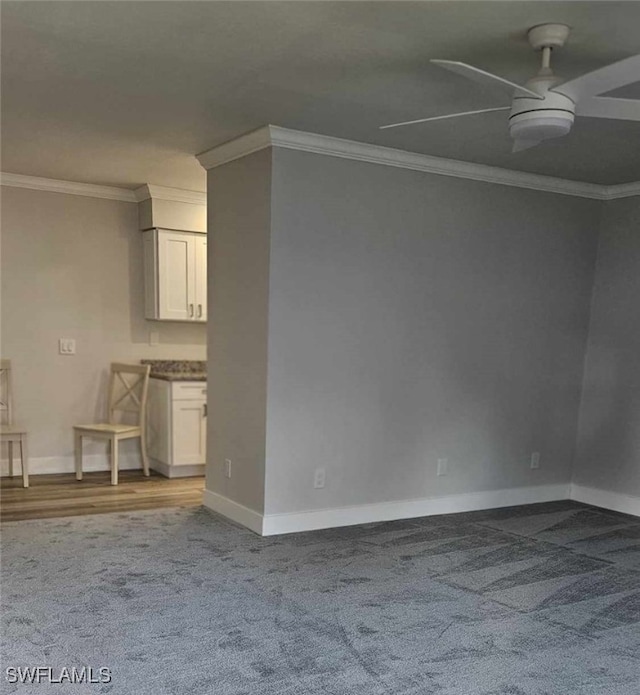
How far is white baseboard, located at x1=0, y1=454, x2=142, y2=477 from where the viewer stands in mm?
5234

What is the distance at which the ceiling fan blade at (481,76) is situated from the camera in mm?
2146

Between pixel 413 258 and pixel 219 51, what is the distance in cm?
204

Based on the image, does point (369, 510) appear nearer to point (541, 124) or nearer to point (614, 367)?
point (614, 367)

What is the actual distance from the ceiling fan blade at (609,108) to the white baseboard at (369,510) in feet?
8.72

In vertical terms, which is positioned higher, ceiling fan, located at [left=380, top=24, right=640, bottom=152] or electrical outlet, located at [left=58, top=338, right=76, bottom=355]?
ceiling fan, located at [left=380, top=24, right=640, bottom=152]

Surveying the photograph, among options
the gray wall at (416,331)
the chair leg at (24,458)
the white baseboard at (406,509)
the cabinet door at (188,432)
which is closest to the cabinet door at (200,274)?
the cabinet door at (188,432)

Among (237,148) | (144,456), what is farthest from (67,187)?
(144,456)

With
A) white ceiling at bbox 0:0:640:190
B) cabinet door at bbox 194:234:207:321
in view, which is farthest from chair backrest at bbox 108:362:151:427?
white ceiling at bbox 0:0:640:190

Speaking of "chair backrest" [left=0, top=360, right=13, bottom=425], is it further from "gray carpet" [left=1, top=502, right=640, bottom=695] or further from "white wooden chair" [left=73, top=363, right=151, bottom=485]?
"gray carpet" [left=1, top=502, right=640, bottom=695]

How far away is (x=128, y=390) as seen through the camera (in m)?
5.45

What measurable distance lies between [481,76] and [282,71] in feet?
3.14

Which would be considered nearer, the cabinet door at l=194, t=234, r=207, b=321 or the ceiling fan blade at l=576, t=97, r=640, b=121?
the ceiling fan blade at l=576, t=97, r=640, b=121

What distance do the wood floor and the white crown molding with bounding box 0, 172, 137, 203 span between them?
2.27 m

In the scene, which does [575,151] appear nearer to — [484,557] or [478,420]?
[478,420]
